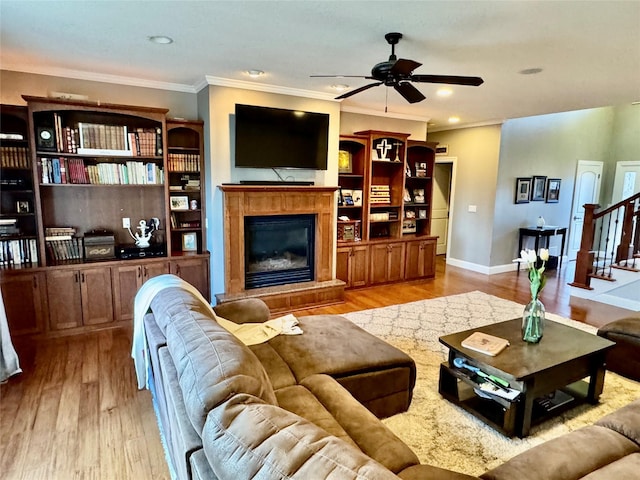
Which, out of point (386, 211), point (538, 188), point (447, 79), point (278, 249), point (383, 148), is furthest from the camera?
point (538, 188)

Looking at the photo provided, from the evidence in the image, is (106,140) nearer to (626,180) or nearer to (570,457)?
(570,457)

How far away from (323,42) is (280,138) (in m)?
1.68

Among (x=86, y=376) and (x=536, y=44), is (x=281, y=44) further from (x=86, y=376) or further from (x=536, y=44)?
(x=86, y=376)

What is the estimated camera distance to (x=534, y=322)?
2.78 m

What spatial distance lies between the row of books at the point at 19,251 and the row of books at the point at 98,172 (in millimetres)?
657

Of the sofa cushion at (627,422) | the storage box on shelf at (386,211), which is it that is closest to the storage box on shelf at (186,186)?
the storage box on shelf at (386,211)

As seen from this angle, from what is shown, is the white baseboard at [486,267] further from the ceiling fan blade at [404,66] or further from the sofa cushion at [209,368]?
the sofa cushion at [209,368]

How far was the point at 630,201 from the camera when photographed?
5.48 meters

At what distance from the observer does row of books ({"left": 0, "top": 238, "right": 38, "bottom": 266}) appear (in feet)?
12.6

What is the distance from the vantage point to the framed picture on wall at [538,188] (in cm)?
716

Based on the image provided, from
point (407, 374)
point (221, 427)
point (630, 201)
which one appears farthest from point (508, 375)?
point (630, 201)

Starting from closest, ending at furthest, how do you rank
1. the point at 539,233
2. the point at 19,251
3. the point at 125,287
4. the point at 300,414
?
the point at 300,414, the point at 19,251, the point at 125,287, the point at 539,233

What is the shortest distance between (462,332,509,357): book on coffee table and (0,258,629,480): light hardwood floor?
207 cm

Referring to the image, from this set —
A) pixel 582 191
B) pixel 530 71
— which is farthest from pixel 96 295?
pixel 582 191
